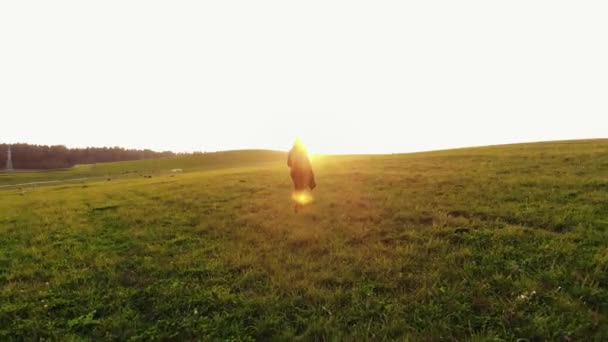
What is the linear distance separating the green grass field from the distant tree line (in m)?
174

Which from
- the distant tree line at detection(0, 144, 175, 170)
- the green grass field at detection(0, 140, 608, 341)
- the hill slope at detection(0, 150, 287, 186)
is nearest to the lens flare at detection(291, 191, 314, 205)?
the green grass field at detection(0, 140, 608, 341)

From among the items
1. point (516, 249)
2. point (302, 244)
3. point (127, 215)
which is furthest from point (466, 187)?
point (127, 215)

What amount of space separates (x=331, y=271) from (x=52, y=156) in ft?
637

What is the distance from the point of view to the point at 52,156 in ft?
545

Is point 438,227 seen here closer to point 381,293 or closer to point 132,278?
point 381,293

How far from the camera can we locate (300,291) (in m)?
8.37

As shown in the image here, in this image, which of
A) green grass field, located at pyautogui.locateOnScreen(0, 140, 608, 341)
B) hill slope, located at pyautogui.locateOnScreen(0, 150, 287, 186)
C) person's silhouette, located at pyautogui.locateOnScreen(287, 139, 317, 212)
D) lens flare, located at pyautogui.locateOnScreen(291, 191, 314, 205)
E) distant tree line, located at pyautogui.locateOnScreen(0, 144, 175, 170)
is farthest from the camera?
distant tree line, located at pyautogui.locateOnScreen(0, 144, 175, 170)

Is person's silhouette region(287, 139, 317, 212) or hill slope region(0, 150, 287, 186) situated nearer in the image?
person's silhouette region(287, 139, 317, 212)

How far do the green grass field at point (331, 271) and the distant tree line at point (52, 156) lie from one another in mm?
174062

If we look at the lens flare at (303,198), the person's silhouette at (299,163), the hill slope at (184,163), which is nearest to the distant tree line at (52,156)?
the hill slope at (184,163)

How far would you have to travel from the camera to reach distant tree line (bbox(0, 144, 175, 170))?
156250 mm

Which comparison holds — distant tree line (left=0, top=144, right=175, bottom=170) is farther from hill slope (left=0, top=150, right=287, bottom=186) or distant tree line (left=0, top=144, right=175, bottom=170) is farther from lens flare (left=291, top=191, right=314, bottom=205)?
lens flare (left=291, top=191, right=314, bottom=205)

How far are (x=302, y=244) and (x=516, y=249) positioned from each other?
578cm

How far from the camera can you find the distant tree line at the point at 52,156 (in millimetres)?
156250
